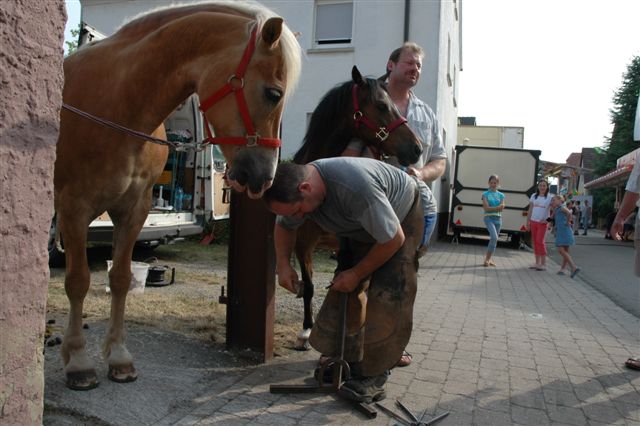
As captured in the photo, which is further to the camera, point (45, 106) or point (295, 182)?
point (295, 182)

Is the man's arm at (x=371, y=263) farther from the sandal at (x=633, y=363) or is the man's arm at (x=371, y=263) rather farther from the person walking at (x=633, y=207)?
the sandal at (x=633, y=363)

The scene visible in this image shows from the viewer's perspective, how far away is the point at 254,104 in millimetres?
2312

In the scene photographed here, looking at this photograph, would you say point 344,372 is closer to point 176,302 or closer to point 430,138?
point 430,138

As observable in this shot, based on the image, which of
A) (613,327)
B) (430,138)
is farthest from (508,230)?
(430,138)

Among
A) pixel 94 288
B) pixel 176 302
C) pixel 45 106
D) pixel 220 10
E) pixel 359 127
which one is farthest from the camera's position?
pixel 94 288

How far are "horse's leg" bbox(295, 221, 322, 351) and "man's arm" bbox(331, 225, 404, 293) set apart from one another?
0.84 metres

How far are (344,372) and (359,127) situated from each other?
5.28ft

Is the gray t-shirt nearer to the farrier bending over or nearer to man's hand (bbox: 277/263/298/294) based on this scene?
the farrier bending over

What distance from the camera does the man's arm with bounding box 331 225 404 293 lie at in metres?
2.64

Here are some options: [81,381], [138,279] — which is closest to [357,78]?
[81,381]

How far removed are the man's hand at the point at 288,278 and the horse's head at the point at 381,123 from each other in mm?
1065

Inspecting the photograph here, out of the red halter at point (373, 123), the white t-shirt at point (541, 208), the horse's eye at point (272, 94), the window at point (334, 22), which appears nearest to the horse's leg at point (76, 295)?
the horse's eye at point (272, 94)

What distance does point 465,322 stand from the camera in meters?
5.03

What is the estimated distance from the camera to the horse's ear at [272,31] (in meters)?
2.26
